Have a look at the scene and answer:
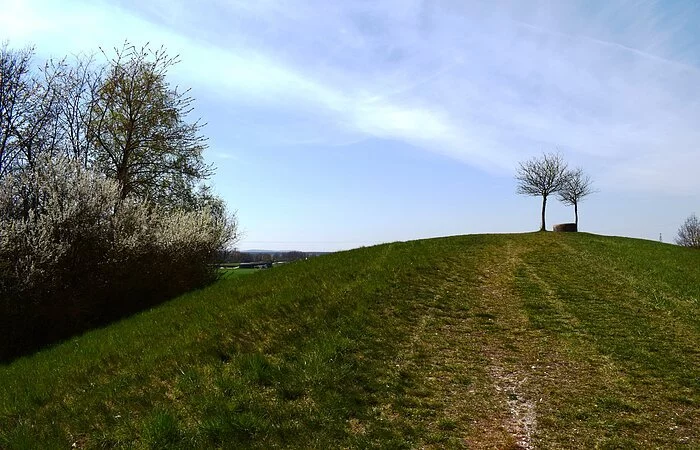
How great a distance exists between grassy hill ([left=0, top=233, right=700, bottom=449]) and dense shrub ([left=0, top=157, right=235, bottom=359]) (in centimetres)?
173

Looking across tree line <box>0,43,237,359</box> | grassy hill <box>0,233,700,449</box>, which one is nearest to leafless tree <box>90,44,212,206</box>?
tree line <box>0,43,237,359</box>

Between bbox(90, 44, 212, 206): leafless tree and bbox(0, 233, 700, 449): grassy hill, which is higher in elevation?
bbox(90, 44, 212, 206): leafless tree

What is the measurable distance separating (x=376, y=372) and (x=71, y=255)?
10.1 meters

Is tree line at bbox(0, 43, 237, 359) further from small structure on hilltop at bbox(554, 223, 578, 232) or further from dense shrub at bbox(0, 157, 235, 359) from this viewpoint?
small structure on hilltop at bbox(554, 223, 578, 232)

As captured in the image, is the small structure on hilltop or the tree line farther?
the small structure on hilltop

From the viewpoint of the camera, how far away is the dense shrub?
11.6 m

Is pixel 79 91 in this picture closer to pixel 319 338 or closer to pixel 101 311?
pixel 101 311

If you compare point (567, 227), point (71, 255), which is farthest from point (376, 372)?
point (567, 227)

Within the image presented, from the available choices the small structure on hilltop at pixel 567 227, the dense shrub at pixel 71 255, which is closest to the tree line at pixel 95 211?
the dense shrub at pixel 71 255

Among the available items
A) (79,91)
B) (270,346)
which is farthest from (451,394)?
(79,91)

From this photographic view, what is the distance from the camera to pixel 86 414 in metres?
5.80

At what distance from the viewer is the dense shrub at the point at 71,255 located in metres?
11.6

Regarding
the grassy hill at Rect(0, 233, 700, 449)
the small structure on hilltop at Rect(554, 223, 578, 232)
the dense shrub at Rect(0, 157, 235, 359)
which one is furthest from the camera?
the small structure on hilltop at Rect(554, 223, 578, 232)

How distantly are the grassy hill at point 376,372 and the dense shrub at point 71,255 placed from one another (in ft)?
5.67
